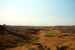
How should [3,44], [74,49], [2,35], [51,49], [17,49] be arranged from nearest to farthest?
[74,49]
[51,49]
[17,49]
[3,44]
[2,35]

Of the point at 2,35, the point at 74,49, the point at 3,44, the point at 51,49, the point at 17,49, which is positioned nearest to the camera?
the point at 74,49

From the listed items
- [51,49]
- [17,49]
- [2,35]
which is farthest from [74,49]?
[2,35]

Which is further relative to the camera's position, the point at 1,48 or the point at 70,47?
the point at 1,48

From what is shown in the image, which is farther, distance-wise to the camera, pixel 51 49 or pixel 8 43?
pixel 8 43

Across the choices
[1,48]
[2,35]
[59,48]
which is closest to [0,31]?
[2,35]

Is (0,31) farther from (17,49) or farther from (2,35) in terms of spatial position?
(17,49)

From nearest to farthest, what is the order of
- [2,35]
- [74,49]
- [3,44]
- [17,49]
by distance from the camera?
[74,49]
[17,49]
[3,44]
[2,35]

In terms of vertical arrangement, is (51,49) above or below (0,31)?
below

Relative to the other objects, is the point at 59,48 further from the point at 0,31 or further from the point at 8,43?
the point at 0,31
